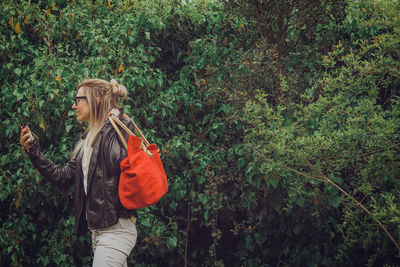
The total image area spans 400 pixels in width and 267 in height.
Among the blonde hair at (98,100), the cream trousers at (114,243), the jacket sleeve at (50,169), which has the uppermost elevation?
the blonde hair at (98,100)

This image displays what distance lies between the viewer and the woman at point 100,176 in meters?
2.47

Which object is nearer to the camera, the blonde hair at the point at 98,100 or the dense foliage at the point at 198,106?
the blonde hair at the point at 98,100

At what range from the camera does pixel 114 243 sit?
8.07 ft

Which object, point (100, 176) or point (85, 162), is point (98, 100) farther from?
point (100, 176)

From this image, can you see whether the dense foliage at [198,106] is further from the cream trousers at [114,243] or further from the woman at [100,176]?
the cream trousers at [114,243]

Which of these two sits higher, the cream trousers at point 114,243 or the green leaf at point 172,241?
the cream trousers at point 114,243

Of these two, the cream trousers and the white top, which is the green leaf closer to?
the cream trousers

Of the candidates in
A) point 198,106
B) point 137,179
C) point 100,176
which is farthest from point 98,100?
point 198,106

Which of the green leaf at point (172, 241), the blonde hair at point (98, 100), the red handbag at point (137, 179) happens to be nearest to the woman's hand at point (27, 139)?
the blonde hair at point (98, 100)

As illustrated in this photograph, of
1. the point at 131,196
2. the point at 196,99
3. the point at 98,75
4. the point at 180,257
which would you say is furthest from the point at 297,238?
the point at 98,75

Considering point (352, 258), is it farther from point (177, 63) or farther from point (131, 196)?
point (177, 63)

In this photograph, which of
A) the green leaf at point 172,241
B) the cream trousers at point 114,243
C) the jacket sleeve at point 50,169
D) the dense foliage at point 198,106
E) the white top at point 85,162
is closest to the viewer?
the cream trousers at point 114,243

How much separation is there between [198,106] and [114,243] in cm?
174

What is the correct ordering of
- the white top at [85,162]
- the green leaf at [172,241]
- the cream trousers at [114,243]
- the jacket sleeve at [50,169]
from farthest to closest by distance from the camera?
the green leaf at [172,241] < the jacket sleeve at [50,169] < the white top at [85,162] < the cream trousers at [114,243]
